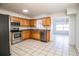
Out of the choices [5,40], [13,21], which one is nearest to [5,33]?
[5,40]

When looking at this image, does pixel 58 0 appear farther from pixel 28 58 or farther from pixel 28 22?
pixel 28 22

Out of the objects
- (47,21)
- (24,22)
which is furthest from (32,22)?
(47,21)

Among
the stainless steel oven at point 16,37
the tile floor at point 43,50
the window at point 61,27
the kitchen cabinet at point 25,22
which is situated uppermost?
the kitchen cabinet at point 25,22

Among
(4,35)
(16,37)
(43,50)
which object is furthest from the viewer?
(16,37)

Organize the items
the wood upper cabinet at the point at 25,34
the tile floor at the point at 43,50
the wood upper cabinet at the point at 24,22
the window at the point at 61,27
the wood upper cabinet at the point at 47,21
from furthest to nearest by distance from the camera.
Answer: the window at the point at 61,27 → the wood upper cabinet at the point at 24,22 → the wood upper cabinet at the point at 25,34 → the wood upper cabinet at the point at 47,21 → the tile floor at the point at 43,50

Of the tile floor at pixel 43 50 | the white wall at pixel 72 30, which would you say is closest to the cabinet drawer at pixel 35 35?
Answer: the tile floor at pixel 43 50

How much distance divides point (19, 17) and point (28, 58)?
4452mm

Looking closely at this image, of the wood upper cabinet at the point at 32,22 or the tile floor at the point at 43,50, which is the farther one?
the wood upper cabinet at the point at 32,22

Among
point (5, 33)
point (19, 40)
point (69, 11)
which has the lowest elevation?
point (19, 40)

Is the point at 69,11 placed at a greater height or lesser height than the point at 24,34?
greater

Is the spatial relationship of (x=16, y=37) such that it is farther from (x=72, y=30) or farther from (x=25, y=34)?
(x=72, y=30)

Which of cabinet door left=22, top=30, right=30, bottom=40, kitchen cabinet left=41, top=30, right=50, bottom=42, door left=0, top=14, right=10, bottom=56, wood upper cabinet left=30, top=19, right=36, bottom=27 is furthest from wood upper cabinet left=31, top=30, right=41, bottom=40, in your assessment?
door left=0, top=14, right=10, bottom=56

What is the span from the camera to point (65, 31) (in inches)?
392

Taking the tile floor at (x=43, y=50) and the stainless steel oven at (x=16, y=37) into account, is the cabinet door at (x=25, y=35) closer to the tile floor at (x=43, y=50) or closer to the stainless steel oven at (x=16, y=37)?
the stainless steel oven at (x=16, y=37)
